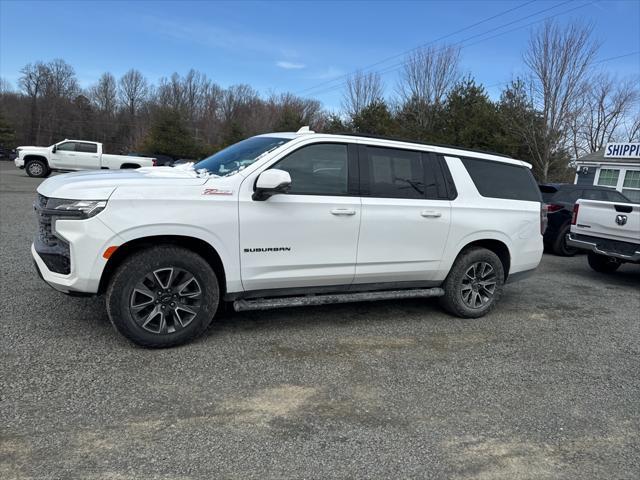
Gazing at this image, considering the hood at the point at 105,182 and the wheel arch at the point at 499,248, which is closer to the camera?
the hood at the point at 105,182

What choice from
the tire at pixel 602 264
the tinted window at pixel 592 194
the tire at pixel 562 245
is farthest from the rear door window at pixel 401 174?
the tinted window at pixel 592 194

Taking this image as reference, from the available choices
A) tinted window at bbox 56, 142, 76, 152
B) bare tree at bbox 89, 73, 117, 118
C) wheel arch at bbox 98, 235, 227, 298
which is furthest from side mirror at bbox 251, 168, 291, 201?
bare tree at bbox 89, 73, 117, 118

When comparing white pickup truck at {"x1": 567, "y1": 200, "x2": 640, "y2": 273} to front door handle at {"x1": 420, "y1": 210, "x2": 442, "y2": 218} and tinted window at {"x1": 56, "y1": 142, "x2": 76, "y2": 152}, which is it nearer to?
front door handle at {"x1": 420, "y1": 210, "x2": 442, "y2": 218}

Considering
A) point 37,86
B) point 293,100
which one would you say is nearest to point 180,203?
point 293,100

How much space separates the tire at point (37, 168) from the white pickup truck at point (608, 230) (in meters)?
22.5

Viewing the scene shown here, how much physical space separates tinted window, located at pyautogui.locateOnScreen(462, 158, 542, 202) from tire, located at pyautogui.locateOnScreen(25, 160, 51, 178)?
22.5m

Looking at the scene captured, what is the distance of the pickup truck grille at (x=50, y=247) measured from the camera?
3.68 metres

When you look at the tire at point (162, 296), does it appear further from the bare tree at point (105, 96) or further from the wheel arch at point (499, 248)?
the bare tree at point (105, 96)

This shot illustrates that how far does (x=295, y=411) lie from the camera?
3189mm

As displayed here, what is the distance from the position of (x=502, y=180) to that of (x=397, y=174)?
1.55 metres

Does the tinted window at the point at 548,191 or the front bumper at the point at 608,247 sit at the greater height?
the tinted window at the point at 548,191

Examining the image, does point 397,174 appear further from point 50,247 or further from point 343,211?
point 50,247

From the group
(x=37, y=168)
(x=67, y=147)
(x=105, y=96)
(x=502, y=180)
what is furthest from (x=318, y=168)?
(x=105, y=96)

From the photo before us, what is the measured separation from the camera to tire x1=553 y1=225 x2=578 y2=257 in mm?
10477
